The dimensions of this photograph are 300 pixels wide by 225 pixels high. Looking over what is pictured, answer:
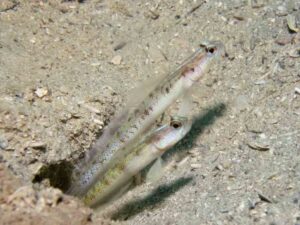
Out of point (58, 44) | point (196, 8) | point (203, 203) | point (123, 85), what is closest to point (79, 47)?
point (58, 44)

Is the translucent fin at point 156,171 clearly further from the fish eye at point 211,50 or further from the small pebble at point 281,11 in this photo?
the small pebble at point 281,11

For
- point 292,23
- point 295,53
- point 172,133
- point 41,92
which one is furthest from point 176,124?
point 292,23

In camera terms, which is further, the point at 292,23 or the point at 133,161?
the point at 292,23

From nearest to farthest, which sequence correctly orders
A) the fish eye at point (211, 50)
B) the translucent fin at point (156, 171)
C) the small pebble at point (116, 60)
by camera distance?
the translucent fin at point (156, 171)
the fish eye at point (211, 50)
the small pebble at point (116, 60)

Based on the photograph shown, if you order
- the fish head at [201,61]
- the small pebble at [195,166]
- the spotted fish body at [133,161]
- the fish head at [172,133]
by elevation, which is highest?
the fish head at [201,61]

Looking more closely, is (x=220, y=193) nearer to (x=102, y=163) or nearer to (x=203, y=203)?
(x=203, y=203)

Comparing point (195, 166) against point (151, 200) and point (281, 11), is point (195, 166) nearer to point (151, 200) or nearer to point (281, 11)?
point (151, 200)

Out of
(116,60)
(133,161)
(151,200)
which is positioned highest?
→ (116,60)

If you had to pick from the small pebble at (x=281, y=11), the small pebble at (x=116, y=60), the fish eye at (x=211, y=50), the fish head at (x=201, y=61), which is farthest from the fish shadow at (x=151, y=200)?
the small pebble at (x=281, y=11)
